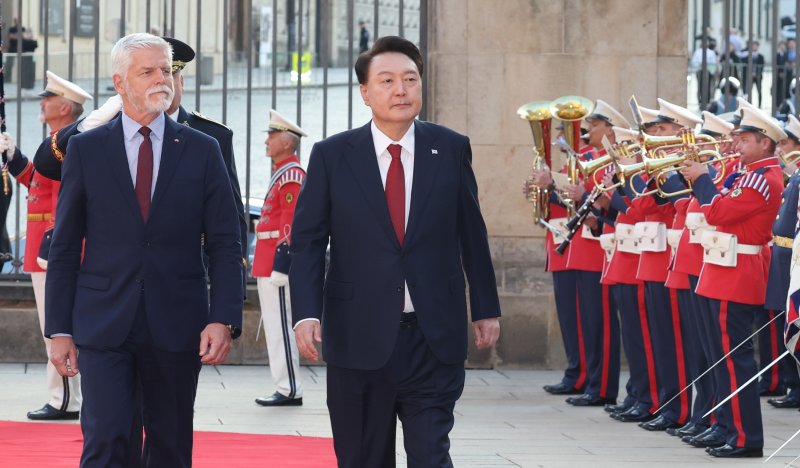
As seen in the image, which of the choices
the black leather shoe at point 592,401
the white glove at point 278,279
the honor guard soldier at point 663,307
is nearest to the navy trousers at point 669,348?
the honor guard soldier at point 663,307

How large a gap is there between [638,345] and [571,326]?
1.17m

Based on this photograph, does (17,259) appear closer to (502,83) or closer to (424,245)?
(502,83)

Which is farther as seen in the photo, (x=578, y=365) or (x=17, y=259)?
(x=17, y=259)

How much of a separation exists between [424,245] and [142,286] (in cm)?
93

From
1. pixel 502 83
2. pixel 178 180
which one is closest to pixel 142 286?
pixel 178 180

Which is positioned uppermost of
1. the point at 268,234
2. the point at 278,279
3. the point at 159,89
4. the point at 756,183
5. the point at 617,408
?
the point at 159,89

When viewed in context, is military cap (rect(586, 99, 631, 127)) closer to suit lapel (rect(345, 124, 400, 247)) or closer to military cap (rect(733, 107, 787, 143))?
military cap (rect(733, 107, 787, 143))

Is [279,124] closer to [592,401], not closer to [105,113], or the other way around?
[592,401]

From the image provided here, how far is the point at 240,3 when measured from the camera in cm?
1366

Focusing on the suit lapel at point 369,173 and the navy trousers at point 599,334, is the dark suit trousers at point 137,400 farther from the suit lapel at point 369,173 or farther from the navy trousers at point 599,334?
the navy trousers at point 599,334

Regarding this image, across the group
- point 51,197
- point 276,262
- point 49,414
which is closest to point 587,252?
point 276,262

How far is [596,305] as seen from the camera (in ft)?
34.3

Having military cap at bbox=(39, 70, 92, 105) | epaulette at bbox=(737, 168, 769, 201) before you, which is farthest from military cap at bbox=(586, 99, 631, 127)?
military cap at bbox=(39, 70, 92, 105)

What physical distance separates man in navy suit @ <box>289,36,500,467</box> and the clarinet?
4023mm
